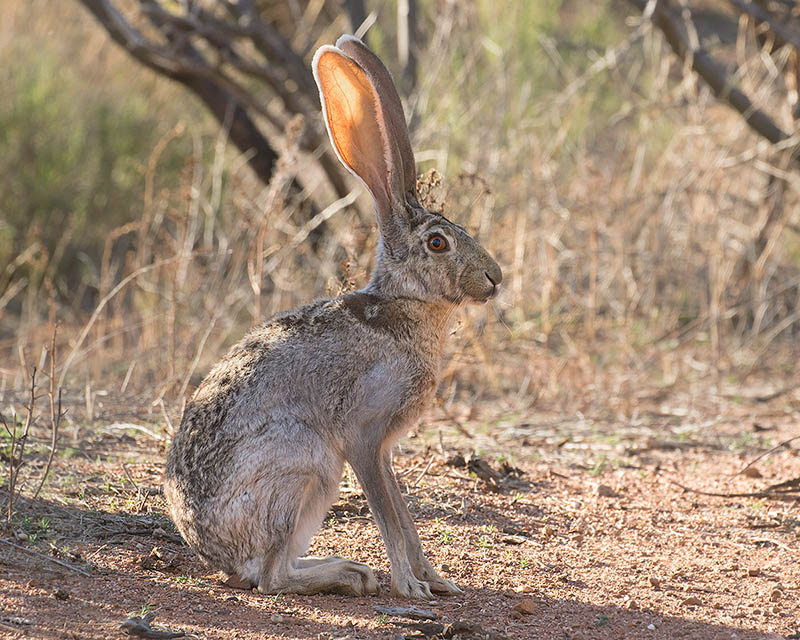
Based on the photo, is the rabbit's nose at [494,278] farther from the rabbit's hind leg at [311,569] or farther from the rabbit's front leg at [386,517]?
the rabbit's hind leg at [311,569]

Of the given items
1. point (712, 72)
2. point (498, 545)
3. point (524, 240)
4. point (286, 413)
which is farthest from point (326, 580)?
point (712, 72)

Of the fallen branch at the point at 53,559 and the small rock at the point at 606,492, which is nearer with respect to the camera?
the fallen branch at the point at 53,559

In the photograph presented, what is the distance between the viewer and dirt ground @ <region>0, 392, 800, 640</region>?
353 cm

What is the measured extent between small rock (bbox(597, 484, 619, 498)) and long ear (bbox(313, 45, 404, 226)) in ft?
6.62

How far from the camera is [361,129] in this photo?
4.03 metres

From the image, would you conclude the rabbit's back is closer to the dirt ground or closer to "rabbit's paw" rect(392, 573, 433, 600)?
the dirt ground

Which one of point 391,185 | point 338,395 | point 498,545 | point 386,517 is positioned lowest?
point 498,545

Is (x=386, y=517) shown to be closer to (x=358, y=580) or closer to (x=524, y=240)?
(x=358, y=580)

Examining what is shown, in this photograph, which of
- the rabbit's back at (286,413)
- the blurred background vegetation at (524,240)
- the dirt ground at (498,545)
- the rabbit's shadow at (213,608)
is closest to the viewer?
the rabbit's shadow at (213,608)

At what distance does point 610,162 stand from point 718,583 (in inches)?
220

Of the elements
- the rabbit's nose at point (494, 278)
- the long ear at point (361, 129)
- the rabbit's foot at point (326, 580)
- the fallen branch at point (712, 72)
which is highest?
the fallen branch at point (712, 72)

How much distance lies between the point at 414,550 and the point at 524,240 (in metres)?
3.61

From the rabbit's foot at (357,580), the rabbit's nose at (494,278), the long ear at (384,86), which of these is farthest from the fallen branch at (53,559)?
the long ear at (384,86)

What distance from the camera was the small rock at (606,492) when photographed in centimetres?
527
